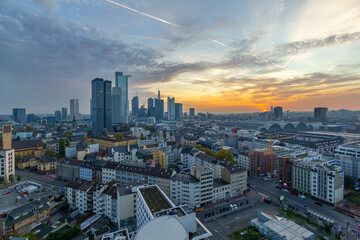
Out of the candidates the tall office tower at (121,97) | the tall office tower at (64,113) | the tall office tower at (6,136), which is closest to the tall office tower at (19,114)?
the tall office tower at (64,113)

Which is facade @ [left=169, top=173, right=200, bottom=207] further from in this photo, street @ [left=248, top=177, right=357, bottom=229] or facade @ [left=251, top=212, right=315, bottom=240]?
street @ [left=248, top=177, right=357, bottom=229]

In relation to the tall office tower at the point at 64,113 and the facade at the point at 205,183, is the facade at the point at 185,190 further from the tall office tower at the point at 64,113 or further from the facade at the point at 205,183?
the tall office tower at the point at 64,113

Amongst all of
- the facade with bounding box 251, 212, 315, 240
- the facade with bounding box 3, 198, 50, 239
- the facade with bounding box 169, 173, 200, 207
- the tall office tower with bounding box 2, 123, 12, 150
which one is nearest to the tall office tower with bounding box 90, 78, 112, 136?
the tall office tower with bounding box 2, 123, 12, 150

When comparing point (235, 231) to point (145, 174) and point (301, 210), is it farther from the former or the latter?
point (145, 174)

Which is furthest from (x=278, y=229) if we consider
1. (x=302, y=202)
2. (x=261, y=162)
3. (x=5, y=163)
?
(x=5, y=163)

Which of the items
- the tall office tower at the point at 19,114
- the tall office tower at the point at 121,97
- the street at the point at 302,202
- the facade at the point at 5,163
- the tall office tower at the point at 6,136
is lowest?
the street at the point at 302,202

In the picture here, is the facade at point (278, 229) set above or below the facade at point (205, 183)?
below
